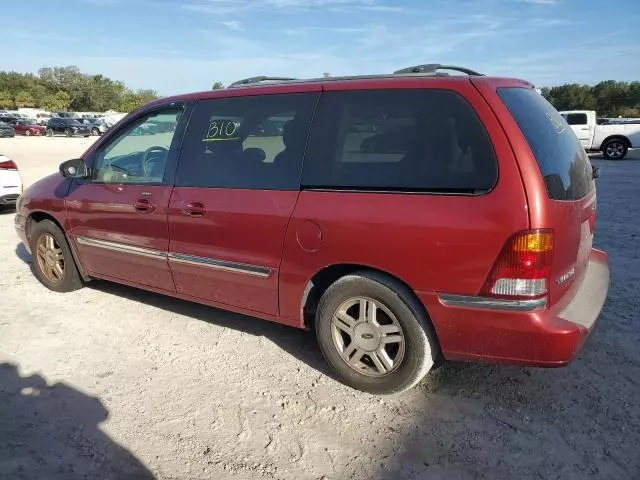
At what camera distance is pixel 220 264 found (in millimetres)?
3545

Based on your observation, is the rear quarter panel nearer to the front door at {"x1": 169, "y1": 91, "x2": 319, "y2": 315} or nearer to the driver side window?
Result: the front door at {"x1": 169, "y1": 91, "x2": 319, "y2": 315}

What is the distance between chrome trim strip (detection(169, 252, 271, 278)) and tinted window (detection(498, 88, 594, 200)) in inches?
67.2

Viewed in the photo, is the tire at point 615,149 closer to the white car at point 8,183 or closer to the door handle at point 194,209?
the white car at point 8,183

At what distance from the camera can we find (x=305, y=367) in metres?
3.48

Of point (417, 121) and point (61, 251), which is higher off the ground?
point (417, 121)

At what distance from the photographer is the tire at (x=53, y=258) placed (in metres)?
4.72

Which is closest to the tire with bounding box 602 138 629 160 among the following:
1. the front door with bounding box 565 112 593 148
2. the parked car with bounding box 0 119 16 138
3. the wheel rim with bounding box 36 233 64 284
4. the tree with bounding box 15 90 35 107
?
the front door with bounding box 565 112 593 148

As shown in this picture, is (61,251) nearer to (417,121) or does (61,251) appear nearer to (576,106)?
(417,121)

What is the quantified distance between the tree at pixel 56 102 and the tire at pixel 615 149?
256ft

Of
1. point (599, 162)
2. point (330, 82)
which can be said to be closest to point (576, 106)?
point (599, 162)

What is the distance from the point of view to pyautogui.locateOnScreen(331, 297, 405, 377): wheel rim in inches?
118

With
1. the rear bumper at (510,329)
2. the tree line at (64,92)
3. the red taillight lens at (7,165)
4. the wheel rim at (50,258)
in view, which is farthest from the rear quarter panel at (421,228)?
the tree line at (64,92)

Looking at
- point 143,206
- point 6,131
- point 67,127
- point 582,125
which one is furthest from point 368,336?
point 67,127

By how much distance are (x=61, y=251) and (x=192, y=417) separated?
8.68ft
